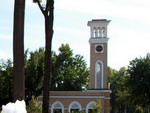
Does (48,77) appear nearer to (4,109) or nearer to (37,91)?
(4,109)

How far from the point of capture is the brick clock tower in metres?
55.8

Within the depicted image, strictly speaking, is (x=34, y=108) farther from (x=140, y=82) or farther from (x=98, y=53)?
(x=98, y=53)

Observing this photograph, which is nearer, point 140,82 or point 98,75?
point 140,82

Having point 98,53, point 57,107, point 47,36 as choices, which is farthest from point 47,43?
point 98,53

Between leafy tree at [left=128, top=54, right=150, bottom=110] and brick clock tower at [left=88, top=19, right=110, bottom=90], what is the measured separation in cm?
450

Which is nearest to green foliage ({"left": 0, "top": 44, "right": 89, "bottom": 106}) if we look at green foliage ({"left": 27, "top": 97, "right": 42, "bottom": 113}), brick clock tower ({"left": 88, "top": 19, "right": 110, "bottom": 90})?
brick clock tower ({"left": 88, "top": 19, "right": 110, "bottom": 90})

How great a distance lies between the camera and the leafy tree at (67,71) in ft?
213

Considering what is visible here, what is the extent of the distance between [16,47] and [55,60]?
50822mm

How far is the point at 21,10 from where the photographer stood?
48.6 ft

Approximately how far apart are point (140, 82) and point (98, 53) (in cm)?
804

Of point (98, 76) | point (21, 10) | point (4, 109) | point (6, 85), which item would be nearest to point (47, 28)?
point (21, 10)

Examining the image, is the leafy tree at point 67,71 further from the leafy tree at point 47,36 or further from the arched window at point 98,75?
the leafy tree at point 47,36

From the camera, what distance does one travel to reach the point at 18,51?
14.6 metres

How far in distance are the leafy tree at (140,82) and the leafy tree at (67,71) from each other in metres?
15.0
